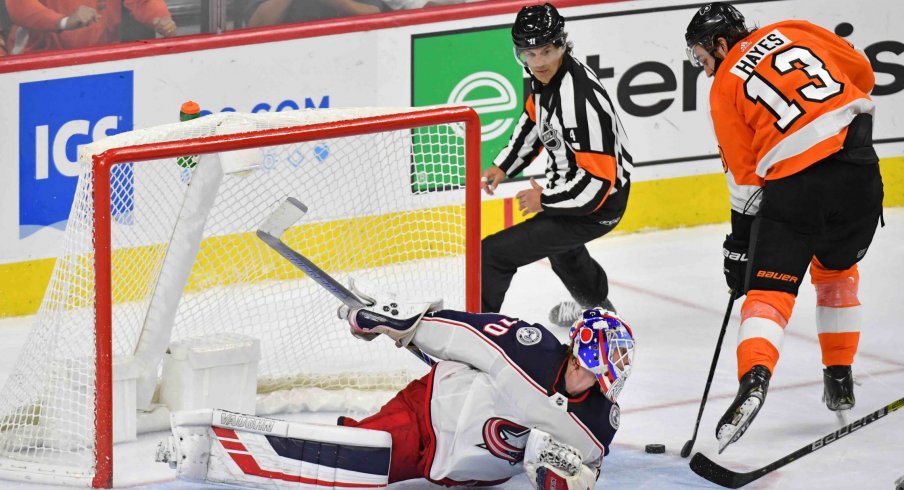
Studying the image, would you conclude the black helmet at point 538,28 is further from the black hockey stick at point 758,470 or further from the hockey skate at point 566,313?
the black hockey stick at point 758,470

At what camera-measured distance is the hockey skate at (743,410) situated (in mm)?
3918

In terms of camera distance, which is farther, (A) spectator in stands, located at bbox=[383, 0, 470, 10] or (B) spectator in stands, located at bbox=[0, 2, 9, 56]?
(A) spectator in stands, located at bbox=[383, 0, 470, 10]

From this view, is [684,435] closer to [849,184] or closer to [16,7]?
[849,184]

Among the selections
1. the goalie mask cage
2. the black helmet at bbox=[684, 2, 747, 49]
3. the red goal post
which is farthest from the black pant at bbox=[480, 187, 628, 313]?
the black helmet at bbox=[684, 2, 747, 49]

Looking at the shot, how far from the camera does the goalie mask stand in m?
3.79

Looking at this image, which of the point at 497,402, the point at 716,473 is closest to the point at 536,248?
the point at 716,473

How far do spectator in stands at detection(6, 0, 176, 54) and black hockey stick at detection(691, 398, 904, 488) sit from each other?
101 inches

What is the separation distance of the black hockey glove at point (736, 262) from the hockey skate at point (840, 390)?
1.23 ft

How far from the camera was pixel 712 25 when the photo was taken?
4.46 meters

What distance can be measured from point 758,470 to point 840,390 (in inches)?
23.4

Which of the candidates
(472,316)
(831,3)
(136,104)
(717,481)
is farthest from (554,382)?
(831,3)

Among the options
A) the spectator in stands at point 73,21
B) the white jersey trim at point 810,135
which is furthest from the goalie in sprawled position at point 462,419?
the spectator in stands at point 73,21

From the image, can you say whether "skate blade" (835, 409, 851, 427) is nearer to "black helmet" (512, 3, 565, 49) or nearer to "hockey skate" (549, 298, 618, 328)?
"hockey skate" (549, 298, 618, 328)

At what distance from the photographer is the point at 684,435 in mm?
4605
